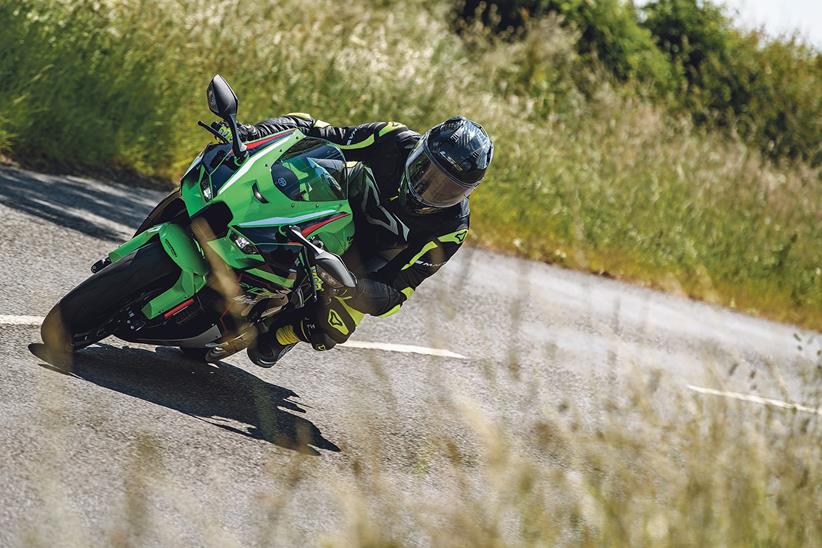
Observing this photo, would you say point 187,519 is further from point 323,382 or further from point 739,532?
point 323,382

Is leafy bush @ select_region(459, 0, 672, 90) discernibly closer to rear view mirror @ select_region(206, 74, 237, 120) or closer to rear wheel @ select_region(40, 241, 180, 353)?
rear view mirror @ select_region(206, 74, 237, 120)

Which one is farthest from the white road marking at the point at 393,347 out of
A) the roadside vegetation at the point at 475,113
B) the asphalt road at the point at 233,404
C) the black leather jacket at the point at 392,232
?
the black leather jacket at the point at 392,232

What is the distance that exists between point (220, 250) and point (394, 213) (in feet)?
3.74

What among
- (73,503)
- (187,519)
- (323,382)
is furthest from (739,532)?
(323,382)

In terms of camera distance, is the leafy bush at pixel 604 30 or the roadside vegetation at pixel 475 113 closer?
the roadside vegetation at pixel 475 113

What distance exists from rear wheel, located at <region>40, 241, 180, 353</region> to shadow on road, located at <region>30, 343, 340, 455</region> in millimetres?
269

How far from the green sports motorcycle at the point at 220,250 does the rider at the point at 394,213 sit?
33 cm

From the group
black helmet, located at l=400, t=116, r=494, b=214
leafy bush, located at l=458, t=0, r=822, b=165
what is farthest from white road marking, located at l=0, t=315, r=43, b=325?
leafy bush, located at l=458, t=0, r=822, b=165

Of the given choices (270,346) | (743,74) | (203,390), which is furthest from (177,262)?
(743,74)

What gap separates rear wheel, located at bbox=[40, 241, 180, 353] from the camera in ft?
19.2

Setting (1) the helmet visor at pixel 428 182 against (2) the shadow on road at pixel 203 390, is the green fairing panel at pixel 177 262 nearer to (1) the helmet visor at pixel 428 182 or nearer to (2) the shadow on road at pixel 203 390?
(2) the shadow on road at pixel 203 390

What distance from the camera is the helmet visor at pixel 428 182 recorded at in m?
→ 6.46

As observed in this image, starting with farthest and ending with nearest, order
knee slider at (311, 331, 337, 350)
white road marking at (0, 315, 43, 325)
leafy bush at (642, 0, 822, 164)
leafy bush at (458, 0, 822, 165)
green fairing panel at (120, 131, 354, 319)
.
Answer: leafy bush at (642, 0, 822, 164) < leafy bush at (458, 0, 822, 165) < knee slider at (311, 331, 337, 350) < white road marking at (0, 315, 43, 325) < green fairing panel at (120, 131, 354, 319)

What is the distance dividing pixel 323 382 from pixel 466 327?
305 centimetres
